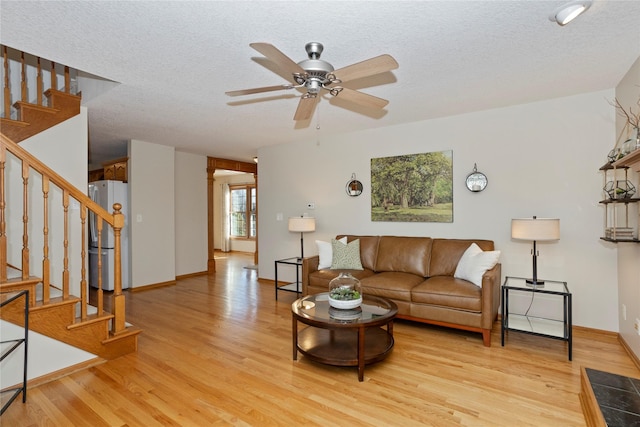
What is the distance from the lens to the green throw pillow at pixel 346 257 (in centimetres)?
434

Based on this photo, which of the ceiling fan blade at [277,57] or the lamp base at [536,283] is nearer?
the ceiling fan blade at [277,57]

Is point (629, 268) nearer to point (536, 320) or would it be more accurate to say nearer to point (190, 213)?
point (536, 320)

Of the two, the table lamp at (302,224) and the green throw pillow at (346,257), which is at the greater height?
the table lamp at (302,224)

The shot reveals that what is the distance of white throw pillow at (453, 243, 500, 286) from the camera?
3.34 metres

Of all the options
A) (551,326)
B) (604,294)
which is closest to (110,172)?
(551,326)

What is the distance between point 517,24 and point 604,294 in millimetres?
2853

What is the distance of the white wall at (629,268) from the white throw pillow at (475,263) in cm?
101

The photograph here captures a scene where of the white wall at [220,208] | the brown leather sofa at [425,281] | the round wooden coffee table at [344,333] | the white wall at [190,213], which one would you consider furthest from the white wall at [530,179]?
the white wall at [220,208]

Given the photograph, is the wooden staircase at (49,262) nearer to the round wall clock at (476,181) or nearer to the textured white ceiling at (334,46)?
the textured white ceiling at (334,46)

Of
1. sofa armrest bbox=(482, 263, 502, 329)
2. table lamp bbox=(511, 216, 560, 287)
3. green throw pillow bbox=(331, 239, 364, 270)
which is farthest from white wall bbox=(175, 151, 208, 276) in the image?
table lamp bbox=(511, 216, 560, 287)

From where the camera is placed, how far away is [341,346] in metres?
2.85

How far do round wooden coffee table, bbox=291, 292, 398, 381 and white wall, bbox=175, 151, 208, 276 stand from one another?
13.2 ft

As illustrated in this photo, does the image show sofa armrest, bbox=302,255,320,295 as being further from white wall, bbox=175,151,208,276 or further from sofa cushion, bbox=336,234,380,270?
white wall, bbox=175,151,208,276

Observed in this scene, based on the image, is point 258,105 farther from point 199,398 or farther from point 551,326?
point 551,326
